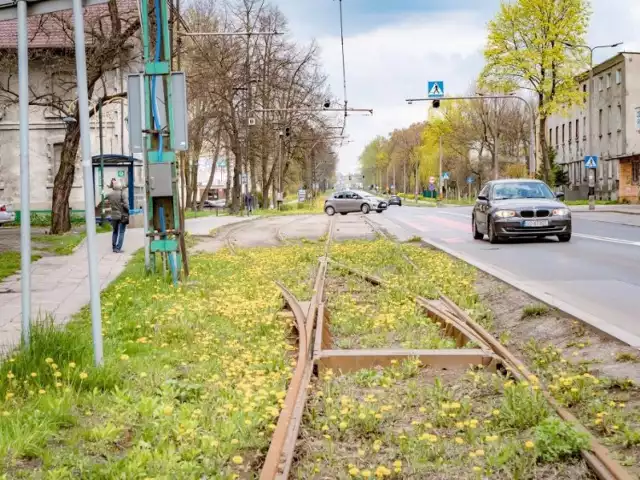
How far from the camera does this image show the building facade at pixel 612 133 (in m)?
57.7

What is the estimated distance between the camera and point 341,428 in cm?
490

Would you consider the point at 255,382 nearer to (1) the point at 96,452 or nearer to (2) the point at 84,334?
(1) the point at 96,452

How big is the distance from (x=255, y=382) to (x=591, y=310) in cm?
493

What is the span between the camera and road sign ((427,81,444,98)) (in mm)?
37750

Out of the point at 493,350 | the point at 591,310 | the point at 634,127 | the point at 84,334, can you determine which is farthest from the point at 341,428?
the point at 634,127

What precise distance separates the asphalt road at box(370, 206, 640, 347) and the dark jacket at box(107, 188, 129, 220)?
7841 mm

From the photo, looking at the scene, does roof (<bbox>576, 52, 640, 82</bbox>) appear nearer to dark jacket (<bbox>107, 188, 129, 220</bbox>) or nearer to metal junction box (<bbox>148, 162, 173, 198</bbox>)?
dark jacket (<bbox>107, 188, 129, 220</bbox>)

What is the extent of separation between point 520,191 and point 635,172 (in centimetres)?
3795

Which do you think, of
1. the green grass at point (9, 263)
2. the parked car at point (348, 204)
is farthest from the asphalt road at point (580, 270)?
the parked car at point (348, 204)

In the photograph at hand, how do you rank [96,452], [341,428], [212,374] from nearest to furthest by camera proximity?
[96,452] → [341,428] → [212,374]

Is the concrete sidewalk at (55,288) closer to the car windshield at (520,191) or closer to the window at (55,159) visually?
the car windshield at (520,191)

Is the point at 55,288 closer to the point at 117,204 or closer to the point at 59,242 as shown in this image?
the point at 117,204

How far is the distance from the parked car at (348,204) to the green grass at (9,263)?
3917cm

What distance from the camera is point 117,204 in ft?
66.5
